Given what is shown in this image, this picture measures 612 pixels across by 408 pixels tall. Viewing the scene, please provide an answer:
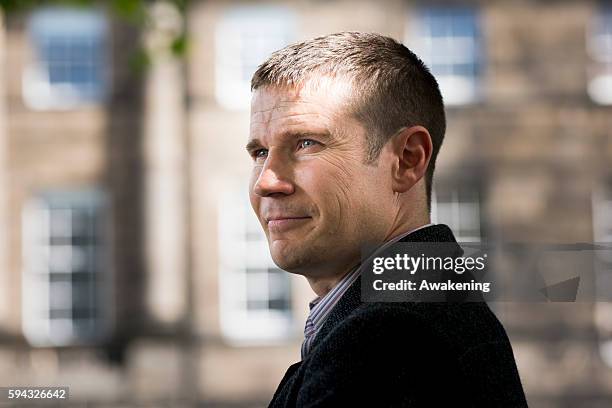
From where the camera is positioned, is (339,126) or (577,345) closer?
(339,126)

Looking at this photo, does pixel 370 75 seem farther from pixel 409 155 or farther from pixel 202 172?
pixel 202 172

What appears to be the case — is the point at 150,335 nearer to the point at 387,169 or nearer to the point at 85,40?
the point at 85,40

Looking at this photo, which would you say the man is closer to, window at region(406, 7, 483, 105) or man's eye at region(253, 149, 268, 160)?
man's eye at region(253, 149, 268, 160)

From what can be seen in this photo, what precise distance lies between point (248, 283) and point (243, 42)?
3.61 m

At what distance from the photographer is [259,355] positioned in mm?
15945

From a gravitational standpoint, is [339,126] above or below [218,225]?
above

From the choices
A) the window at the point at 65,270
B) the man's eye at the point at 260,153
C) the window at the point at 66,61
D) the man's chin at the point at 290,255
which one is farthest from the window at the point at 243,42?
the man's chin at the point at 290,255

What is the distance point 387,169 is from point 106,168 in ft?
49.2

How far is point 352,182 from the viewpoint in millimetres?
1641

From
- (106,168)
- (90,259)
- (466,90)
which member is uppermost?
(466,90)

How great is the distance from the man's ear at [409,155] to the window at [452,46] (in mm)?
14696

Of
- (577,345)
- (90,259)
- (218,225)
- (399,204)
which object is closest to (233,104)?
(218,225)

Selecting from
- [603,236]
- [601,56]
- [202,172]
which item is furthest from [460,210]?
[202,172]

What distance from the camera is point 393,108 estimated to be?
1627 mm
